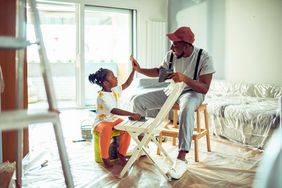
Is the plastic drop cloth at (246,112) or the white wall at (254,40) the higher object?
the white wall at (254,40)

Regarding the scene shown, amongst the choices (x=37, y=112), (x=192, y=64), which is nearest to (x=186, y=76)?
(x=192, y=64)

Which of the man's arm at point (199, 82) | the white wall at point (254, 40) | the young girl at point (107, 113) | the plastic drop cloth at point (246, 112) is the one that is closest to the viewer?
the man's arm at point (199, 82)

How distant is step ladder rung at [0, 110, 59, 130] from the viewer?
0.91 metres

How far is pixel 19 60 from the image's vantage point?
1362 millimetres

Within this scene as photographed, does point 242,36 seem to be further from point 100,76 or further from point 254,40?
point 100,76

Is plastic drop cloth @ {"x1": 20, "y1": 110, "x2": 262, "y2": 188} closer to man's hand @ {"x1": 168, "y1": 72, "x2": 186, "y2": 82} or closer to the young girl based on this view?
the young girl

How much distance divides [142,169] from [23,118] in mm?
1660

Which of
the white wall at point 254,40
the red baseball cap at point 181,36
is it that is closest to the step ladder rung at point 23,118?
the red baseball cap at point 181,36

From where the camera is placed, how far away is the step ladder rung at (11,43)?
1.00 m

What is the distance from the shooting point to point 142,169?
2461 millimetres

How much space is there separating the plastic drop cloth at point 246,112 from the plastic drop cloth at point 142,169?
137 millimetres

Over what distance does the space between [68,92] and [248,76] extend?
4122mm

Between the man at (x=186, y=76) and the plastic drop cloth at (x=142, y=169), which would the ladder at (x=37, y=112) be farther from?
the man at (x=186, y=76)

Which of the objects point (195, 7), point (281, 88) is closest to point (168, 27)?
point (195, 7)
